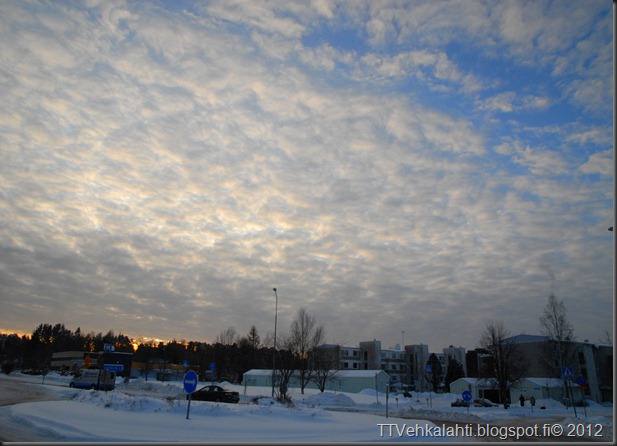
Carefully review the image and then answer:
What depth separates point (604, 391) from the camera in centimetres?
7956

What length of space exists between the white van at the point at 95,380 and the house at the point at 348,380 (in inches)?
1276

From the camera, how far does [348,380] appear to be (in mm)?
81125

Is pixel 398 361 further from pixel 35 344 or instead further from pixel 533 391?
pixel 35 344

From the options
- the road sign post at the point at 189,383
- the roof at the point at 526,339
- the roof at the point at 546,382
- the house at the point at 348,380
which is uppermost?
the roof at the point at 526,339

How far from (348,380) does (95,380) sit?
150 feet

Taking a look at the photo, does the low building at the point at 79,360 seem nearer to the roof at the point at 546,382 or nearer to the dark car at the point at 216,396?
the dark car at the point at 216,396

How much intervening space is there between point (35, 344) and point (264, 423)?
139953 mm

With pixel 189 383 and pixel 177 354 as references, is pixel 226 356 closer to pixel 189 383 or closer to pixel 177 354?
pixel 177 354

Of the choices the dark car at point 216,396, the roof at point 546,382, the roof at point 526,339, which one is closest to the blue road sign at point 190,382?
the dark car at point 216,396

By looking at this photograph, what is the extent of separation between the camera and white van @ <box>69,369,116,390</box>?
47688 millimetres

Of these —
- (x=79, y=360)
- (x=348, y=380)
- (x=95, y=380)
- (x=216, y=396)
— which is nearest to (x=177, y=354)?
(x=79, y=360)

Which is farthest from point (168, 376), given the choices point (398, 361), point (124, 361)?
point (398, 361)

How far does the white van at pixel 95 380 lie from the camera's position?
156 ft

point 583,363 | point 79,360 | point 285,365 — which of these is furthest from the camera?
point 79,360
